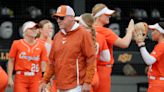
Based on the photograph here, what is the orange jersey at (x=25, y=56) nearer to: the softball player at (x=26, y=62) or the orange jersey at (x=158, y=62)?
the softball player at (x=26, y=62)

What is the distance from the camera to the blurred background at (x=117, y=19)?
1254cm

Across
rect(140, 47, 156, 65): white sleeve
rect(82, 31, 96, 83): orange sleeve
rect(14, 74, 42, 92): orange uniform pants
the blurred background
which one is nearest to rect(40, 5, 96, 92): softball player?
rect(82, 31, 96, 83): orange sleeve

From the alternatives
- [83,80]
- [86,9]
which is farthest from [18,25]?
[83,80]

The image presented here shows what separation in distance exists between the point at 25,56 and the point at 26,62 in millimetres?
95

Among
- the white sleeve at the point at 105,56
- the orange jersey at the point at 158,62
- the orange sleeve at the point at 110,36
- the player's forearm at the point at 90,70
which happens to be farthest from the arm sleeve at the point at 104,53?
the player's forearm at the point at 90,70

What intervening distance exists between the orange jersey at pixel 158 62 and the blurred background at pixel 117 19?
13.2 ft

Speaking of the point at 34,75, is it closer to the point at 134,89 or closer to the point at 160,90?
the point at 160,90

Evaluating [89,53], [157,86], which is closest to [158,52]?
[157,86]

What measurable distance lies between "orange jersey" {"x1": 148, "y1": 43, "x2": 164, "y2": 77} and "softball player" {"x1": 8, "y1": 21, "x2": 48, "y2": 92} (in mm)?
1846

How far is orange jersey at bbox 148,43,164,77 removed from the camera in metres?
8.17

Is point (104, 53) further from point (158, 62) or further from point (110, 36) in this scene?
point (158, 62)

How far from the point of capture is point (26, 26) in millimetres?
9148

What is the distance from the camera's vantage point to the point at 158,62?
8227mm

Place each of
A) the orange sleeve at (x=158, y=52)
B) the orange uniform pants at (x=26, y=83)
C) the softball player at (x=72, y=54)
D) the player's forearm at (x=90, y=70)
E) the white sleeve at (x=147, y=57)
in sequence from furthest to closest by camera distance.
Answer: the orange uniform pants at (x=26, y=83) → the orange sleeve at (x=158, y=52) → the white sleeve at (x=147, y=57) → the softball player at (x=72, y=54) → the player's forearm at (x=90, y=70)
